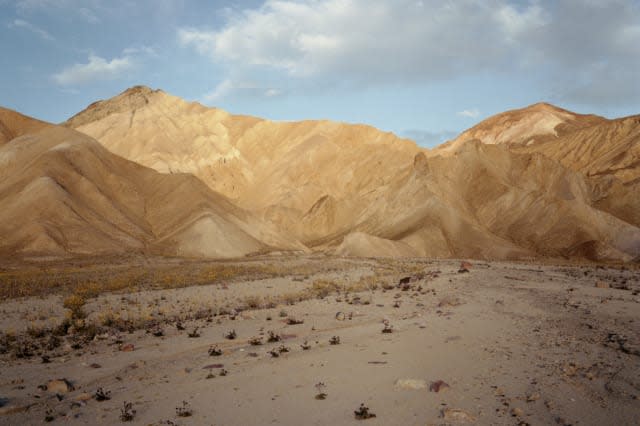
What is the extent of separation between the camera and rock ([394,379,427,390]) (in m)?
8.31

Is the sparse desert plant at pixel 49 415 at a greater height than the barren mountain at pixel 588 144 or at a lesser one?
lesser

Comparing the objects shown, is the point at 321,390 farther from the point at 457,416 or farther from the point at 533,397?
the point at 533,397

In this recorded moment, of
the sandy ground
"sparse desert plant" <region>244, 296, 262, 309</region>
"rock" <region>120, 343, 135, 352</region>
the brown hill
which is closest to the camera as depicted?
the sandy ground

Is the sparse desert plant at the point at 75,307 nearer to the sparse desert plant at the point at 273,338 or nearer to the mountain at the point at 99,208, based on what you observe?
the sparse desert plant at the point at 273,338

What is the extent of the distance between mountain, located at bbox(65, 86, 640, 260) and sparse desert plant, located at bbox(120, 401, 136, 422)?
143 feet

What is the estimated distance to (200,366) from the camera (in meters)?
10.3

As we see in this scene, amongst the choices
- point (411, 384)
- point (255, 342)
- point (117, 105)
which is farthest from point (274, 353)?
point (117, 105)

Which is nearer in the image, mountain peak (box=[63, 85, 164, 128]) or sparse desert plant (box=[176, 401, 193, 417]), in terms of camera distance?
sparse desert plant (box=[176, 401, 193, 417])

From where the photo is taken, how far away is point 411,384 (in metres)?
8.37

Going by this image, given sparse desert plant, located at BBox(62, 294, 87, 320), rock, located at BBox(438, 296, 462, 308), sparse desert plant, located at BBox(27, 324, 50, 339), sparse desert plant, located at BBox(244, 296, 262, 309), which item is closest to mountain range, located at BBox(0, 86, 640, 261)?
sparse desert plant, located at BBox(62, 294, 87, 320)

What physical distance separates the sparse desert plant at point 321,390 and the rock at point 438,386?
156 centimetres

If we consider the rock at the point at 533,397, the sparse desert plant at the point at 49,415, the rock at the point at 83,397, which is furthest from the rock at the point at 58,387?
the rock at the point at 533,397

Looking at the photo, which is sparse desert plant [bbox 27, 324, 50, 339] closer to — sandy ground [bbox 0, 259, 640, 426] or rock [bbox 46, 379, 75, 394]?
sandy ground [bbox 0, 259, 640, 426]

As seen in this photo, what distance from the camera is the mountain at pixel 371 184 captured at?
5653 centimetres
